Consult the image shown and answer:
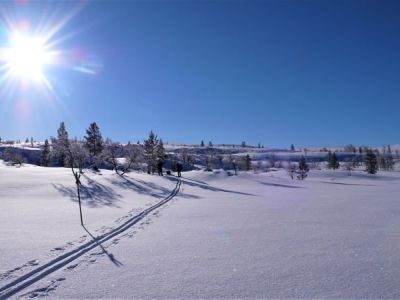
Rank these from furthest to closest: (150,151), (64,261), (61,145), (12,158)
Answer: (12,158)
(150,151)
(61,145)
(64,261)

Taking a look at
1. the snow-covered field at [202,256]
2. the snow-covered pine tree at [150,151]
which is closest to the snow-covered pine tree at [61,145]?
the snow-covered pine tree at [150,151]

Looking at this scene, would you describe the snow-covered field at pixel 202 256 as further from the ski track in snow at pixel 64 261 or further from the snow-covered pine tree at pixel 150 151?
the snow-covered pine tree at pixel 150 151

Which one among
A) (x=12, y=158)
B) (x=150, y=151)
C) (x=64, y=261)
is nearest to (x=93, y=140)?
(x=150, y=151)

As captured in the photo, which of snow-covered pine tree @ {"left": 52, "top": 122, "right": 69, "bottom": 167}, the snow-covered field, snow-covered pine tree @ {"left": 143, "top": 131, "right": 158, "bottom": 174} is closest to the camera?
the snow-covered field

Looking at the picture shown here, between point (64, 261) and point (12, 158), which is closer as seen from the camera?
point (64, 261)

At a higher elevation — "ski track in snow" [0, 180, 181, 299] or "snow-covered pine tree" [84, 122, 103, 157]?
"snow-covered pine tree" [84, 122, 103, 157]

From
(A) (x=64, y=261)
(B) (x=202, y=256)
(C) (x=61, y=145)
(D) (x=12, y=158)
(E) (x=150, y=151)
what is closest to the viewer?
(A) (x=64, y=261)

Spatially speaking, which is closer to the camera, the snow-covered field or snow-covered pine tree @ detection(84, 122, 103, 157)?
the snow-covered field

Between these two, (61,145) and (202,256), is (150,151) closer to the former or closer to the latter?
(61,145)

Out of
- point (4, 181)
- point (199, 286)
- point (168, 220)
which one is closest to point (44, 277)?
point (199, 286)

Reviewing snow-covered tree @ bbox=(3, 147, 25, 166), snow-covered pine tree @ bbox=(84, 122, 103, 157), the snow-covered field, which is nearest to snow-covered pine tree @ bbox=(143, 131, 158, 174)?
snow-covered pine tree @ bbox=(84, 122, 103, 157)

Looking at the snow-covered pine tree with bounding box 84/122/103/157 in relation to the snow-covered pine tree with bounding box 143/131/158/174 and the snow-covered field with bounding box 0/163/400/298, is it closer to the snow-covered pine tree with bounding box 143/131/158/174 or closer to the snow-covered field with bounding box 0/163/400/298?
the snow-covered pine tree with bounding box 143/131/158/174

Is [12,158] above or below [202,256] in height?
above

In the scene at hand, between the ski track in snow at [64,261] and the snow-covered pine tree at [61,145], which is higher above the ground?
the snow-covered pine tree at [61,145]
